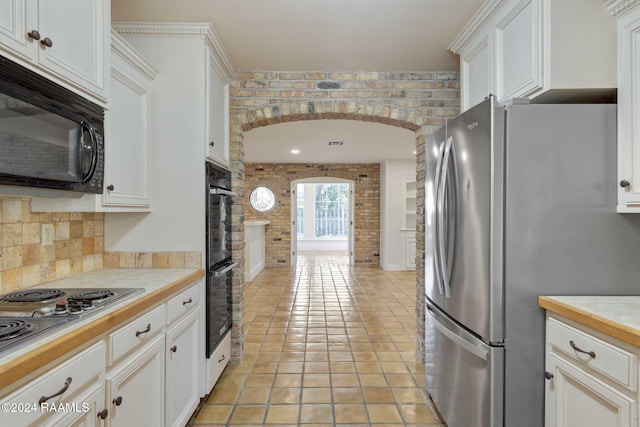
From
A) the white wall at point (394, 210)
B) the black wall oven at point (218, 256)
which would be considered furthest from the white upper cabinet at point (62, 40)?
the white wall at point (394, 210)

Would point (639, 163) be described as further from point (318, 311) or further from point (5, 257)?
point (318, 311)

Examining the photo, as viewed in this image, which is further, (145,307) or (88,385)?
(145,307)

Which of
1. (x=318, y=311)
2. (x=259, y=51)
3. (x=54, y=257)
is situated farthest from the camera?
Answer: (x=318, y=311)

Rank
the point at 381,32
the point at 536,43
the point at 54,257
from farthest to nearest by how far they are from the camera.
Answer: the point at 381,32 < the point at 54,257 < the point at 536,43

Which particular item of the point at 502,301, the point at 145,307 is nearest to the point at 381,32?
the point at 502,301

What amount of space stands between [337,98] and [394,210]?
16.1 ft

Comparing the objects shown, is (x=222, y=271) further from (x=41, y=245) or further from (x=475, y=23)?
(x=475, y=23)

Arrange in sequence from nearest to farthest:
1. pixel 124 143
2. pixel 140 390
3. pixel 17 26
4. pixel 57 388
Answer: pixel 57 388 < pixel 17 26 < pixel 140 390 < pixel 124 143

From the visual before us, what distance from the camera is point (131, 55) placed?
5.91 feet

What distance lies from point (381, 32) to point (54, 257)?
7.44 feet

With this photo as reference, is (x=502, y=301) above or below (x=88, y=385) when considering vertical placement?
above

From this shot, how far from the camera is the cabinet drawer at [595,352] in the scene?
1.08 metres

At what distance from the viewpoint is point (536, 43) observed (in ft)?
5.14

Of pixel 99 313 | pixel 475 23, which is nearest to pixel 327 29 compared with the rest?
pixel 475 23
